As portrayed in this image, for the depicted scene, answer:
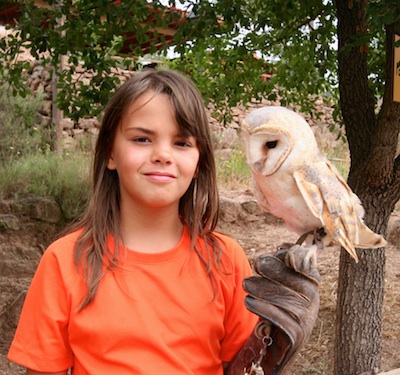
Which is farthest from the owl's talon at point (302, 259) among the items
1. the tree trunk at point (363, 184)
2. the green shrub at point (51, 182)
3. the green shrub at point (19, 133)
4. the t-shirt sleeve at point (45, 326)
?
the green shrub at point (19, 133)

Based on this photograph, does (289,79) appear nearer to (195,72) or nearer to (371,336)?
(195,72)

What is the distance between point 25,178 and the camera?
16.3 ft

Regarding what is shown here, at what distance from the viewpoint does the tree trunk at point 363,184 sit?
8.00 feet

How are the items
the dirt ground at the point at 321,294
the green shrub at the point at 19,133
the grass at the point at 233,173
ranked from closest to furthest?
the dirt ground at the point at 321,294 → the green shrub at the point at 19,133 → the grass at the point at 233,173

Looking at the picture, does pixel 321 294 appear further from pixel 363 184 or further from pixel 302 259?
pixel 302 259

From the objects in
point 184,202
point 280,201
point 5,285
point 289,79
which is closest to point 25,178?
point 5,285

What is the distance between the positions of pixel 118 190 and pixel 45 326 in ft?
1.34

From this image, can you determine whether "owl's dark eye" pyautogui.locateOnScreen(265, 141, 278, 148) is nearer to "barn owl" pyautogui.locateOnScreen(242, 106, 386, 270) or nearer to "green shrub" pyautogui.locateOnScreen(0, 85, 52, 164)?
"barn owl" pyautogui.locateOnScreen(242, 106, 386, 270)

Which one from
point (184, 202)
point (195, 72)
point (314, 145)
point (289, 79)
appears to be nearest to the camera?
point (314, 145)

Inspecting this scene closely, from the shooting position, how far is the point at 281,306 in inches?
45.8

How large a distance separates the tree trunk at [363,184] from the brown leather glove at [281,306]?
4.64 ft

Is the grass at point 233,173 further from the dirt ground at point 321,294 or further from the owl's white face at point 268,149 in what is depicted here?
the owl's white face at point 268,149

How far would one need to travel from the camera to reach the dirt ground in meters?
3.27

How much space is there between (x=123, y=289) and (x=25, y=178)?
396cm
